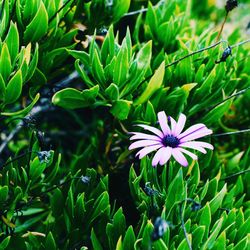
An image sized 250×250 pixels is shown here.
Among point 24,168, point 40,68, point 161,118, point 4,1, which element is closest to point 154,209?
point 161,118

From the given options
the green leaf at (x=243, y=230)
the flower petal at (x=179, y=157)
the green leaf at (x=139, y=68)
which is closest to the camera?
the flower petal at (x=179, y=157)

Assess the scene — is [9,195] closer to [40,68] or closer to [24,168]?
[24,168]

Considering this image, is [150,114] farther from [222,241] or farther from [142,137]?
[222,241]

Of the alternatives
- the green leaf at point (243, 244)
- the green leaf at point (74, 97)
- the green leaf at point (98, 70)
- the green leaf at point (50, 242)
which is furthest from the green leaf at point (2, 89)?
the green leaf at point (243, 244)

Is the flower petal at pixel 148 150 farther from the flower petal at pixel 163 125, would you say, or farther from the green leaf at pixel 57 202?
the green leaf at pixel 57 202

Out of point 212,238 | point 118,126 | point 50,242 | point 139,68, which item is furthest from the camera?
point 118,126

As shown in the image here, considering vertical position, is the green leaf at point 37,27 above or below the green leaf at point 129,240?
above

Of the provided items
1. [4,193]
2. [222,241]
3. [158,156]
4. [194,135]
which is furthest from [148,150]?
[4,193]
